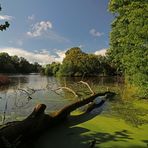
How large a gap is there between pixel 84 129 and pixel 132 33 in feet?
28.1

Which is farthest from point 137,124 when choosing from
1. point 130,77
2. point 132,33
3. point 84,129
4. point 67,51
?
point 67,51

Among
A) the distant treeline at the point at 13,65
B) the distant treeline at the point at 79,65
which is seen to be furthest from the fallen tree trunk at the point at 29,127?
the distant treeline at the point at 13,65

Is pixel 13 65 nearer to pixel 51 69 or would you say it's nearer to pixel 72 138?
pixel 51 69

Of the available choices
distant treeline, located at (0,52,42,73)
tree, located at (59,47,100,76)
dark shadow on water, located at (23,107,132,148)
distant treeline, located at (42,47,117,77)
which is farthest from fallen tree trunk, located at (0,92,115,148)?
distant treeline, located at (0,52,42,73)

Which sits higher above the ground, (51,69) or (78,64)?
(78,64)

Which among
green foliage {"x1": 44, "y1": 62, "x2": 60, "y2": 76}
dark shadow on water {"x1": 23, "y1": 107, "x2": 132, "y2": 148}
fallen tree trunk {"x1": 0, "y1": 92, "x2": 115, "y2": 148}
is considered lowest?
dark shadow on water {"x1": 23, "y1": 107, "x2": 132, "y2": 148}

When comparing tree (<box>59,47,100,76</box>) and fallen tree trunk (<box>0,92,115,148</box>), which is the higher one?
tree (<box>59,47,100,76</box>)

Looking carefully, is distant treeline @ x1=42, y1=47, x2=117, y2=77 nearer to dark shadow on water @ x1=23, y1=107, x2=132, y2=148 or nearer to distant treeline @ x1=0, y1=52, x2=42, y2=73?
distant treeline @ x1=0, y1=52, x2=42, y2=73

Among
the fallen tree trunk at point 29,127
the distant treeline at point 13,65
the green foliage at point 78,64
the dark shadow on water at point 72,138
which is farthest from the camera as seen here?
the distant treeline at point 13,65

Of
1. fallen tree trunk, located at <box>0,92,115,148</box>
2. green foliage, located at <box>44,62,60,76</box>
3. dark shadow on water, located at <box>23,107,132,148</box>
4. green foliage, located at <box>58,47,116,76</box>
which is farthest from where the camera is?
green foliage, located at <box>44,62,60,76</box>

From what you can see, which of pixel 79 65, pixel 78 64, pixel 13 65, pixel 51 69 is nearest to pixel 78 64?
pixel 78 64

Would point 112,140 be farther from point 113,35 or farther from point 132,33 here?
point 113,35

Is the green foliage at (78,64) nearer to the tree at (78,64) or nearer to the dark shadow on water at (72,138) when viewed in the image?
the tree at (78,64)

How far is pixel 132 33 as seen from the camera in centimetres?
1603
